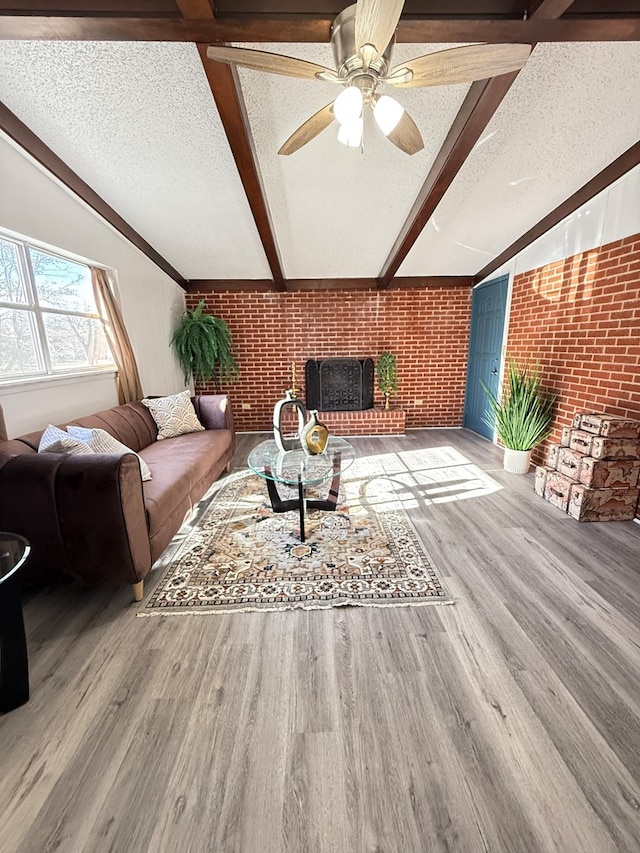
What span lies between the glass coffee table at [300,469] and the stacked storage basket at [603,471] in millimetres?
1618

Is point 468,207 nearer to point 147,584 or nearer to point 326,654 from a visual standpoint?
point 326,654

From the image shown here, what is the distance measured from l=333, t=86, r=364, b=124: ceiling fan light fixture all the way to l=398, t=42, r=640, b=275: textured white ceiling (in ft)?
3.72

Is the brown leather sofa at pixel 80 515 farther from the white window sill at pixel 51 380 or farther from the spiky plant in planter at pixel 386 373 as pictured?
the spiky plant in planter at pixel 386 373

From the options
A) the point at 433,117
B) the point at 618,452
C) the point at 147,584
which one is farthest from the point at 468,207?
the point at 147,584

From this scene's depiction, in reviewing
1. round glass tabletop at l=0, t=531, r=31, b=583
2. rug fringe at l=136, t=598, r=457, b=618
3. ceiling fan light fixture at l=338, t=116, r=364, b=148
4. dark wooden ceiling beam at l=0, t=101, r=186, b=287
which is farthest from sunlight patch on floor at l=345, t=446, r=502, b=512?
dark wooden ceiling beam at l=0, t=101, r=186, b=287

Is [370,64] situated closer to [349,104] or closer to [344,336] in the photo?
[349,104]

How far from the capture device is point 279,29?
156 cm

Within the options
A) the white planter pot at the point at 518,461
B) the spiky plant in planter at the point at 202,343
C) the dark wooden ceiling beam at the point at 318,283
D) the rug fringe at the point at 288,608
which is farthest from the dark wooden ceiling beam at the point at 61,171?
the white planter pot at the point at 518,461

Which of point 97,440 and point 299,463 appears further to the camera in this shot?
point 299,463

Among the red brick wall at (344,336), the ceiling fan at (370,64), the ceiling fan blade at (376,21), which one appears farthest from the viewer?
the red brick wall at (344,336)

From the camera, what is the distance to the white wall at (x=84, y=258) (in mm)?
2139

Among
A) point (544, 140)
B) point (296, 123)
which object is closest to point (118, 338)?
point (296, 123)

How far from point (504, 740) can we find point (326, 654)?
2.16 ft

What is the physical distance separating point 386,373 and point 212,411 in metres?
2.49
